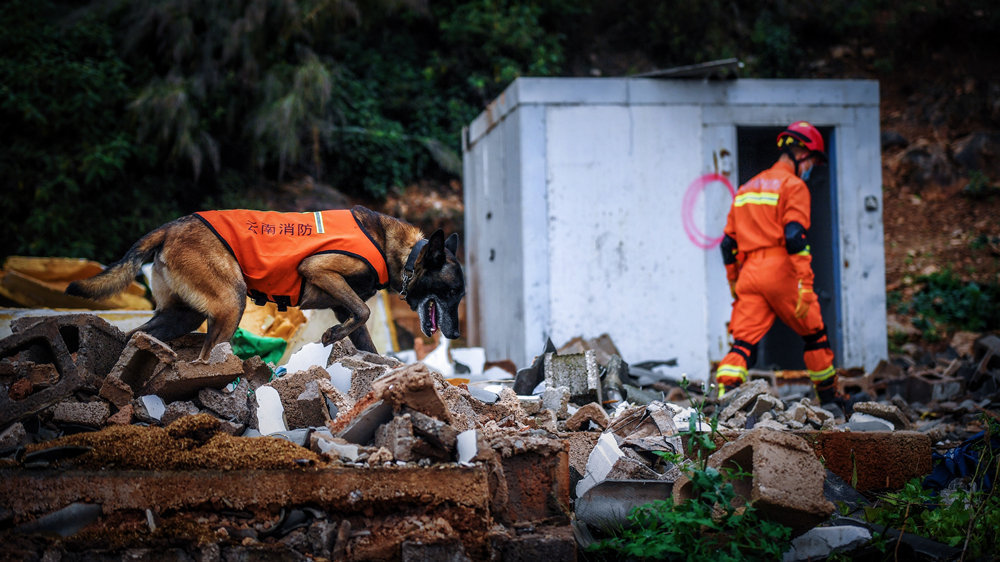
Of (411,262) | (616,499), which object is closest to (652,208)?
(411,262)

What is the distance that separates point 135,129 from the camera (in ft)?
37.5

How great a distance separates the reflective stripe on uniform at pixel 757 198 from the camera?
5664 millimetres

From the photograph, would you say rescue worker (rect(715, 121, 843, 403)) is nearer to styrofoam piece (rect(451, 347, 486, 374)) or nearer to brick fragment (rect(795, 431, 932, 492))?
brick fragment (rect(795, 431, 932, 492))

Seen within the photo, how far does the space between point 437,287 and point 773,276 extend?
2502 mm

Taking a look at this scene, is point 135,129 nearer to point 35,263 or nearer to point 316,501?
point 35,263

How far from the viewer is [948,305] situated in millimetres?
11953

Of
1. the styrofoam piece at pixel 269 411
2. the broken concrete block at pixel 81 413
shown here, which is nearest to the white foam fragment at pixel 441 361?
the styrofoam piece at pixel 269 411

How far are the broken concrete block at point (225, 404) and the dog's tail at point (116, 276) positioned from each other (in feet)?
3.55

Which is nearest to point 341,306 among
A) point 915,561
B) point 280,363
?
point 280,363

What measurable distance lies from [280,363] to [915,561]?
4000mm

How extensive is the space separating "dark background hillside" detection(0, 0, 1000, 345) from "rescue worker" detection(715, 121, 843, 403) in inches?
275

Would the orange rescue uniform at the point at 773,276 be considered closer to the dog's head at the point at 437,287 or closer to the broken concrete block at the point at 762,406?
the broken concrete block at the point at 762,406

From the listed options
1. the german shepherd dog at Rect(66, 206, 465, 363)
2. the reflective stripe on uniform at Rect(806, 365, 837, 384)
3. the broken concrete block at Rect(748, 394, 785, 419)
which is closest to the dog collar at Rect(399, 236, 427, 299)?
the german shepherd dog at Rect(66, 206, 465, 363)

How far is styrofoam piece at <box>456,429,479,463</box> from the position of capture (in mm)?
2842
